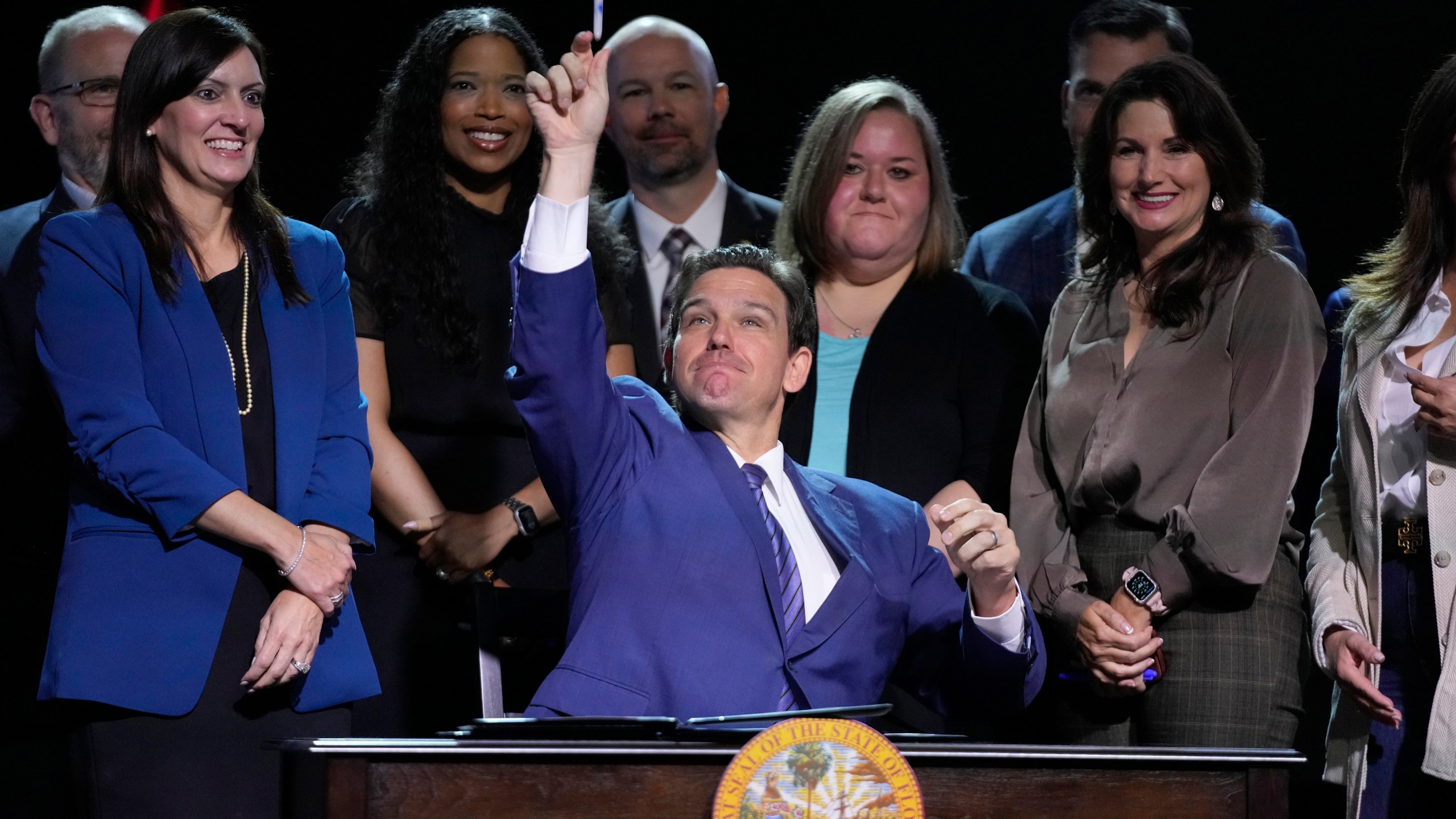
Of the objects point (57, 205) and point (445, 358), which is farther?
point (57, 205)

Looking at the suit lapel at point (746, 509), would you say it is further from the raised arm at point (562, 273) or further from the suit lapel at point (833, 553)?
the raised arm at point (562, 273)

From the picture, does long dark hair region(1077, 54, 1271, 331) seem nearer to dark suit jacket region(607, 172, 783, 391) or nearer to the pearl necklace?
dark suit jacket region(607, 172, 783, 391)

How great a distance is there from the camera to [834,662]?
218cm

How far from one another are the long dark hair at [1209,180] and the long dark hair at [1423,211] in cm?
23

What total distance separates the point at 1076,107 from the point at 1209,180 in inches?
35.1

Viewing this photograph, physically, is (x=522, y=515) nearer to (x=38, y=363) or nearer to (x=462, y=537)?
(x=462, y=537)

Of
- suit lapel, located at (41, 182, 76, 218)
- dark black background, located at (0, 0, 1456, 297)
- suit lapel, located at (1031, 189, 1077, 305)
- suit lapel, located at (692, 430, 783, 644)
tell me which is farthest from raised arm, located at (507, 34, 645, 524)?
dark black background, located at (0, 0, 1456, 297)

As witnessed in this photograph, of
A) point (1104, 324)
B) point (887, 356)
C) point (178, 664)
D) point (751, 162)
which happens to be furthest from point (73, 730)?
point (751, 162)

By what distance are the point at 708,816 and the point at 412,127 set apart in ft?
6.56

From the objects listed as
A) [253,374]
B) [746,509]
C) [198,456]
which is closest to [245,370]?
[253,374]

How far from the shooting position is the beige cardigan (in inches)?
90.7

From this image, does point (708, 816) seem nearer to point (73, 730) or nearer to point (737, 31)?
point (73, 730)

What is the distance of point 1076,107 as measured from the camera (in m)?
3.61

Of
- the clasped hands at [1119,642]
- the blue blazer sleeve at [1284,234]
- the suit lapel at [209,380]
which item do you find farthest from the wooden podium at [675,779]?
the blue blazer sleeve at [1284,234]
